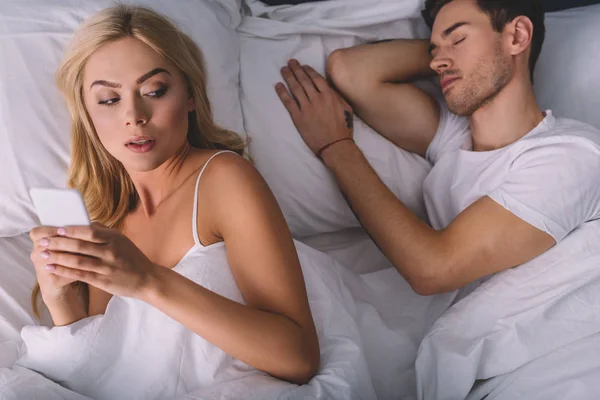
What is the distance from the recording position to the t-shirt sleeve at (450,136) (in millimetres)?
1631

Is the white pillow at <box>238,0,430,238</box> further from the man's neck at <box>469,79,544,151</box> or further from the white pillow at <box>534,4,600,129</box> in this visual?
the white pillow at <box>534,4,600,129</box>

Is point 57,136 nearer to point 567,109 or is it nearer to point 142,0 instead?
point 142,0

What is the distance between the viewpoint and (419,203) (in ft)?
5.49

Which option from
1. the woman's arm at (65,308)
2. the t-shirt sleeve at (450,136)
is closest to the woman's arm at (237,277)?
the woman's arm at (65,308)

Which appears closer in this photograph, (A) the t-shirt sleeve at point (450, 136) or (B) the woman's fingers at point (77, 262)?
(B) the woman's fingers at point (77, 262)

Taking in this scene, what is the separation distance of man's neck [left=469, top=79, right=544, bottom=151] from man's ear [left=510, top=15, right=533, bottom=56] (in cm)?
8

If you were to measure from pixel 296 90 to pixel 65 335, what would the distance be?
2.71 feet

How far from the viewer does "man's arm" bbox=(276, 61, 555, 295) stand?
1.36 metres

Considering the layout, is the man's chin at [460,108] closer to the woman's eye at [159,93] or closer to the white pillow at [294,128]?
the white pillow at [294,128]

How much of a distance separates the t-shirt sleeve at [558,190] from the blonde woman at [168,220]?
1.80 ft

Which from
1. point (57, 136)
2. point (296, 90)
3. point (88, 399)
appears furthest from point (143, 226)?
point (296, 90)

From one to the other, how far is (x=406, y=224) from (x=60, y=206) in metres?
0.81

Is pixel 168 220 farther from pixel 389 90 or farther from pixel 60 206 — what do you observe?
pixel 389 90

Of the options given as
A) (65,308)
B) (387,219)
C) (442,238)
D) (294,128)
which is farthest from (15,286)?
(442,238)
